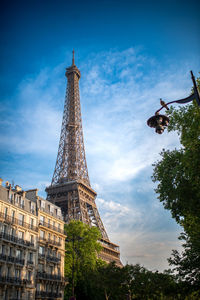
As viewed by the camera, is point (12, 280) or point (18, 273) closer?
point (12, 280)

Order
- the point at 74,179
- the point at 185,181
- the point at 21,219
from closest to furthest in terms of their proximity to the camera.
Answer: the point at 185,181 < the point at 21,219 < the point at 74,179

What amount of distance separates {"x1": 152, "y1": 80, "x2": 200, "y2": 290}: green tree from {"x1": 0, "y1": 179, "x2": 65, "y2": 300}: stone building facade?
17.3 metres

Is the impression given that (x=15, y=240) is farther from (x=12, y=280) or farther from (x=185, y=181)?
(x=185, y=181)

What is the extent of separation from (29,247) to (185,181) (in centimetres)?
2151

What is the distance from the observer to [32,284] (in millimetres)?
33094

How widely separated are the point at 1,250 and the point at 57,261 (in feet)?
36.3

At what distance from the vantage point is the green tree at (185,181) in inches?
754

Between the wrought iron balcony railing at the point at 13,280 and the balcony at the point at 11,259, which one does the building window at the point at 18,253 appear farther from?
the wrought iron balcony railing at the point at 13,280

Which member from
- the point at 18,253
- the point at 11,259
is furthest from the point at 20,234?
the point at 11,259

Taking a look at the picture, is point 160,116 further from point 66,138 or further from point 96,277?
point 66,138

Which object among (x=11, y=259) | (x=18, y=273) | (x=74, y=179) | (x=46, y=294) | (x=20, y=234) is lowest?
(x=46, y=294)

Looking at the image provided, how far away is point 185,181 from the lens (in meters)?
21.5

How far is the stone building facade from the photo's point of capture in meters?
30.5

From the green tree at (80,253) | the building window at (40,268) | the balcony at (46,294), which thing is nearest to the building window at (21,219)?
the building window at (40,268)
